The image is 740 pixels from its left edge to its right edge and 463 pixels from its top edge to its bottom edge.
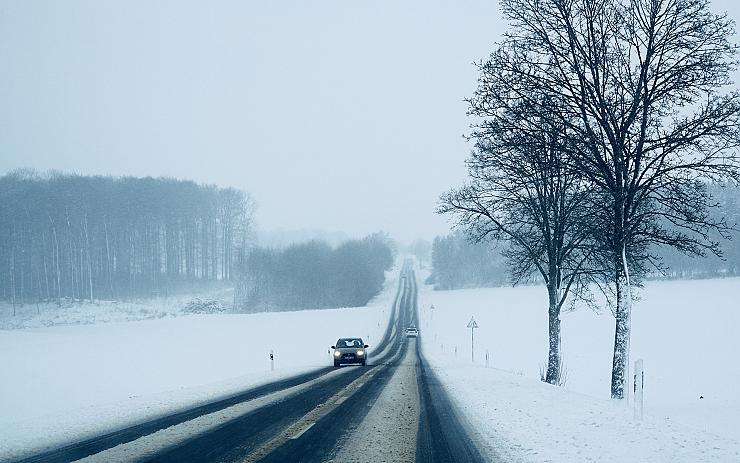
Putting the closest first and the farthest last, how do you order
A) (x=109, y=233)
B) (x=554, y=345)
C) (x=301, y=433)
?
(x=301, y=433)
(x=554, y=345)
(x=109, y=233)

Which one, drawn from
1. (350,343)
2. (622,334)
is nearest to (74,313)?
(350,343)

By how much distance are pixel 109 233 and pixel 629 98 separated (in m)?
80.1

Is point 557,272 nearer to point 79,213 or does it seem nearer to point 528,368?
point 528,368

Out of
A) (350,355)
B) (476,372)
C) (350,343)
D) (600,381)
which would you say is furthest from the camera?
(350,343)

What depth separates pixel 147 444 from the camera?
8.64 meters

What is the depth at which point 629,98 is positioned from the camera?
13.4 metres

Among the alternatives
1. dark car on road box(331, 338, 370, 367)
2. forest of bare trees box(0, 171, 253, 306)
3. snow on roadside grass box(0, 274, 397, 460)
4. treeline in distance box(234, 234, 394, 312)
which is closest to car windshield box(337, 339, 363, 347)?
dark car on road box(331, 338, 370, 367)

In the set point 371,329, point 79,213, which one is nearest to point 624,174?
point 371,329

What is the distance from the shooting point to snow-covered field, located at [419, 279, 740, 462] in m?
8.25

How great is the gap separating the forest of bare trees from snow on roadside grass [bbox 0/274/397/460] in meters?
32.8

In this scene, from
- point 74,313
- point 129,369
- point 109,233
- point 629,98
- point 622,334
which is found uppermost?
point 629,98

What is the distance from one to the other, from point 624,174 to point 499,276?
4711 inches

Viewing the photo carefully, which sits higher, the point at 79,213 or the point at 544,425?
the point at 79,213

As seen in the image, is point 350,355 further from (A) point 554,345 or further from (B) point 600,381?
(B) point 600,381
